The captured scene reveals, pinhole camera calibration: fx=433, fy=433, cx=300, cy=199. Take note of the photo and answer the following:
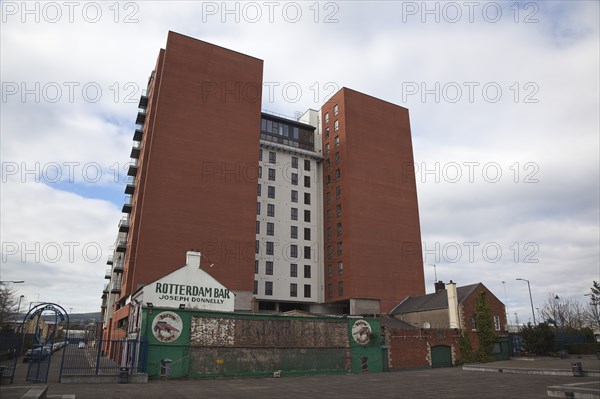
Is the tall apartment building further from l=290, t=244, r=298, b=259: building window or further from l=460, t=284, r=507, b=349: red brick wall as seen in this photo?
l=460, t=284, r=507, b=349: red brick wall

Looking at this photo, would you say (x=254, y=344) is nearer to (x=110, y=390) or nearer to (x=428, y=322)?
(x=110, y=390)

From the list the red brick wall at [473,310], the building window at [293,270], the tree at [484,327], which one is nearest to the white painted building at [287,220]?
the building window at [293,270]

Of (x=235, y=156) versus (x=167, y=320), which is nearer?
(x=167, y=320)

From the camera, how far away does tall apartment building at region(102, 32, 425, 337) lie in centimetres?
5162

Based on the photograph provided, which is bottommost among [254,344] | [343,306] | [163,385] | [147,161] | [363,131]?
[163,385]

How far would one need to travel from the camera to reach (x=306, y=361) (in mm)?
33125

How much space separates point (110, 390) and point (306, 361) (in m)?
15.9

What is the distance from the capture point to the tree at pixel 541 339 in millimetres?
47094

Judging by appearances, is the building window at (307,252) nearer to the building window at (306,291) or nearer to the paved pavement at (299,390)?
the building window at (306,291)

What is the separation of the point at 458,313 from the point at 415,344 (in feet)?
27.3

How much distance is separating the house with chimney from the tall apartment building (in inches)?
316

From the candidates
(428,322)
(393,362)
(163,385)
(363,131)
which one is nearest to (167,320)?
(163,385)

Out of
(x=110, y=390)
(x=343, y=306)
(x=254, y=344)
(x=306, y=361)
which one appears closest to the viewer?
(x=110, y=390)

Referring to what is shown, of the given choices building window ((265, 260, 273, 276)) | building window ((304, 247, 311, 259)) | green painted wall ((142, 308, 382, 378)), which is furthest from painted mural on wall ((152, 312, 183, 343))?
building window ((304, 247, 311, 259))
